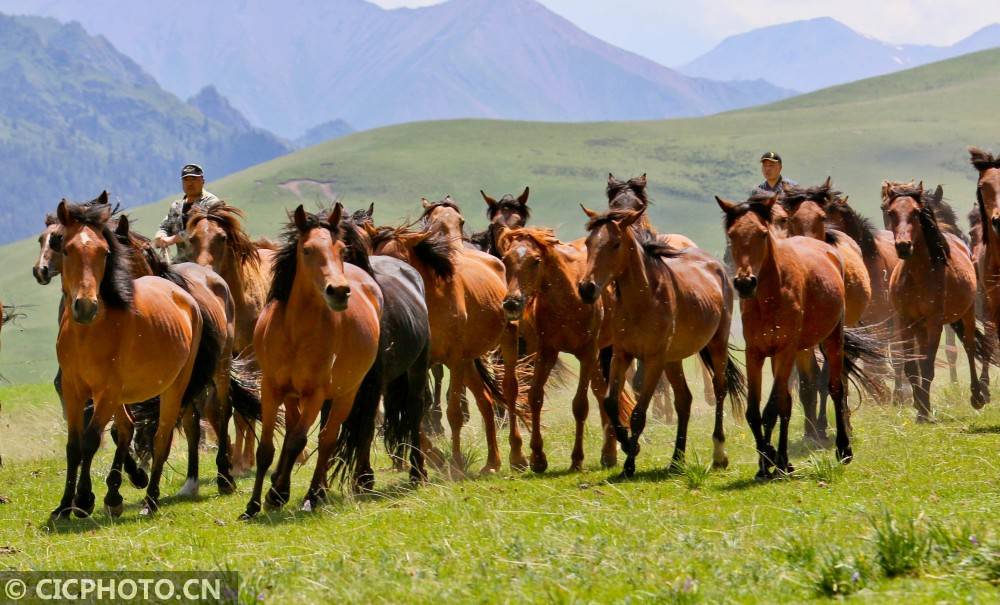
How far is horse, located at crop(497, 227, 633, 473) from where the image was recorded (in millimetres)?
10586

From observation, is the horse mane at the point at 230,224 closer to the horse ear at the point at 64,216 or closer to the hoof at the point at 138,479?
the hoof at the point at 138,479

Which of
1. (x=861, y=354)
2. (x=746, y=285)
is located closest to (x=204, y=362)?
(x=746, y=285)

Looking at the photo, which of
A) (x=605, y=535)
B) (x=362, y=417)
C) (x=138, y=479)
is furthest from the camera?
(x=138, y=479)

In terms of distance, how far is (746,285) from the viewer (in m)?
8.82

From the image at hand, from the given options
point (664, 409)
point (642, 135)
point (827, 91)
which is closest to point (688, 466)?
point (664, 409)

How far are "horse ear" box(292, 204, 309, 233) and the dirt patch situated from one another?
77658 millimetres

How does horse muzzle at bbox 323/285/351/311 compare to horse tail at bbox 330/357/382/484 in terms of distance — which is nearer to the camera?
horse muzzle at bbox 323/285/351/311

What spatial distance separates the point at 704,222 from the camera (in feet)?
269

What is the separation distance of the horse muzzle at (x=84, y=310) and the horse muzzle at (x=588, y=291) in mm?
3581

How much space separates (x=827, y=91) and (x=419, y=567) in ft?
412

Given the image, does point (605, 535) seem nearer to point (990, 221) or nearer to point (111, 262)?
point (111, 262)

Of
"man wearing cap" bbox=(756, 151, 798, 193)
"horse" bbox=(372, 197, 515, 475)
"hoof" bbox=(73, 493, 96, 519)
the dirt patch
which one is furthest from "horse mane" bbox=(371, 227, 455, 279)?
the dirt patch

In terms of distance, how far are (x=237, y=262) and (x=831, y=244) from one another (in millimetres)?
5947

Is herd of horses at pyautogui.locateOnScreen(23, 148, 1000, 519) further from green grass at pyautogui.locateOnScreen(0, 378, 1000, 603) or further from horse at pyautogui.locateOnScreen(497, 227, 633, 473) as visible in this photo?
green grass at pyautogui.locateOnScreen(0, 378, 1000, 603)
